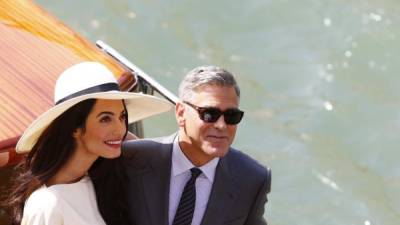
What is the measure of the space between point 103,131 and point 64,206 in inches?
9.5

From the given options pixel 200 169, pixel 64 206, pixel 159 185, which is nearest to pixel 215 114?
pixel 200 169

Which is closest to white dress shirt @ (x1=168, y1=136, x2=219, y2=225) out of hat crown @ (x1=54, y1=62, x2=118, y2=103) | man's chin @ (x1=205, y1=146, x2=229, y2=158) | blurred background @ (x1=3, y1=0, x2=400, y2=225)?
man's chin @ (x1=205, y1=146, x2=229, y2=158)

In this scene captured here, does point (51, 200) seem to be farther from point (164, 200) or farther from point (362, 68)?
point (362, 68)

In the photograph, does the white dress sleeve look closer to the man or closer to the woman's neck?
the woman's neck

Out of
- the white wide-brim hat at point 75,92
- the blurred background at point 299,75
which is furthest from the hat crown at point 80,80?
the blurred background at point 299,75

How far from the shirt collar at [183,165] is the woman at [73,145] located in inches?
9.5

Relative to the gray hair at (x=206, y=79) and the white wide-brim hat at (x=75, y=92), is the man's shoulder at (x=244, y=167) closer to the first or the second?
the gray hair at (x=206, y=79)

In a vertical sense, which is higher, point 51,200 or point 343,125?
point 51,200

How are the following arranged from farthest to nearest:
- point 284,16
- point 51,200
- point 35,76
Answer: point 284,16 < point 35,76 < point 51,200

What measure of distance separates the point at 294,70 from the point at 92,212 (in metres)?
5.04

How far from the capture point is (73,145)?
8.57 feet

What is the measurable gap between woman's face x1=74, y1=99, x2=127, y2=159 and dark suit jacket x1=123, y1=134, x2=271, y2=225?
9.9 inches

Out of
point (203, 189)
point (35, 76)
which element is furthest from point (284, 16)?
point (203, 189)

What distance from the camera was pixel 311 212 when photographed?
6039 millimetres
